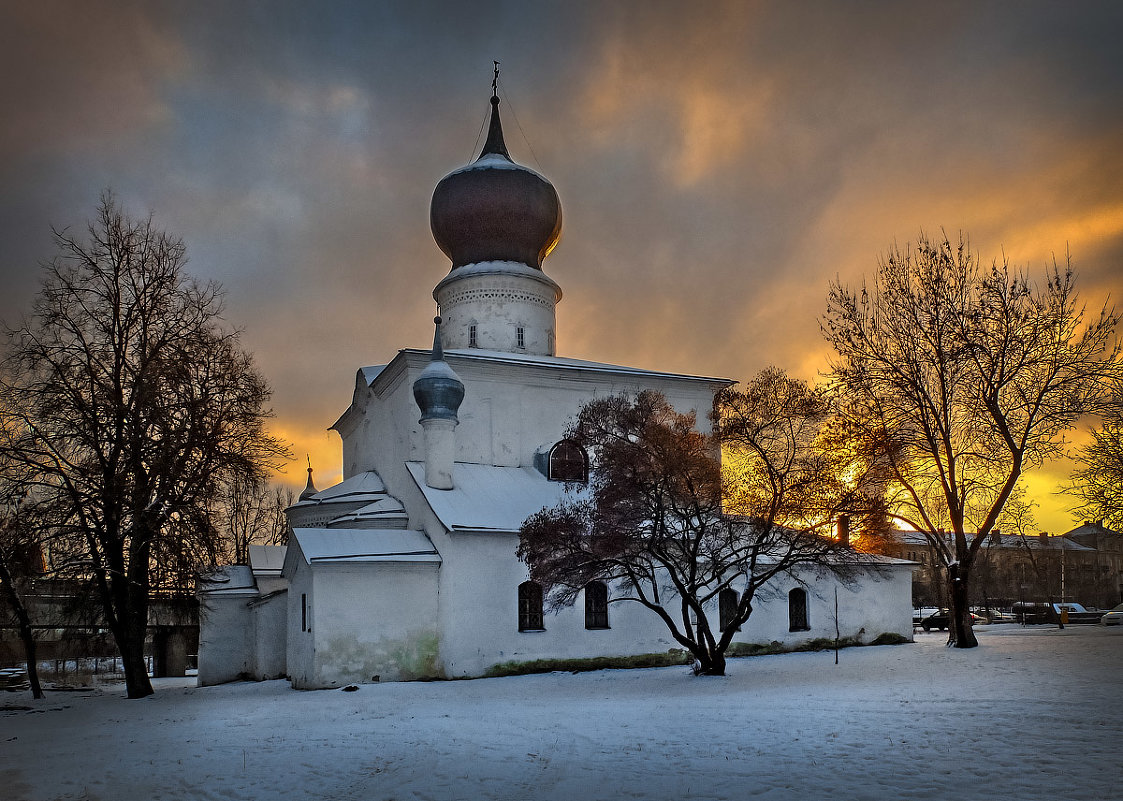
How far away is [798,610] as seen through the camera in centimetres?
2428

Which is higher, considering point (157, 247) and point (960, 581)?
point (157, 247)

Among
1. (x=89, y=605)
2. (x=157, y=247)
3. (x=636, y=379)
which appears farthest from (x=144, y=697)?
(x=636, y=379)

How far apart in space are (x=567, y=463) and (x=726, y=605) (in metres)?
5.57

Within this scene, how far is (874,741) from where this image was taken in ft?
30.3

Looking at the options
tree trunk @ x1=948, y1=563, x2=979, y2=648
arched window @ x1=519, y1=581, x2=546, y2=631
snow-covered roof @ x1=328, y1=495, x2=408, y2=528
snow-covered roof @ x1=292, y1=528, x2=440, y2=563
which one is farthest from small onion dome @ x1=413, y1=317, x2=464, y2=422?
tree trunk @ x1=948, y1=563, x2=979, y2=648

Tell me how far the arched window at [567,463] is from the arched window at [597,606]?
3.73 meters

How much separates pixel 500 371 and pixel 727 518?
9.25 m

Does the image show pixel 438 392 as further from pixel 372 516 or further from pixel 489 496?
pixel 372 516

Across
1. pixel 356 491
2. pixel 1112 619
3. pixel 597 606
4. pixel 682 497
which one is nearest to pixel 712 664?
pixel 682 497

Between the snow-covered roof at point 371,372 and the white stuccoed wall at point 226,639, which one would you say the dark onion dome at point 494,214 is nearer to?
the snow-covered roof at point 371,372

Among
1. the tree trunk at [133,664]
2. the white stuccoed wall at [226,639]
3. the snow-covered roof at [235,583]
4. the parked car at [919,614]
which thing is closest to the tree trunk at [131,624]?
the tree trunk at [133,664]

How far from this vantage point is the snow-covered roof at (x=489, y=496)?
67.9 ft

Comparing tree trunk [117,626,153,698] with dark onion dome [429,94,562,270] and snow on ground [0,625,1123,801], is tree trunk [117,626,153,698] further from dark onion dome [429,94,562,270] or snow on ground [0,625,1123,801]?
dark onion dome [429,94,562,270]

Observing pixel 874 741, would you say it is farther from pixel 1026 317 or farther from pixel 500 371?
pixel 500 371
